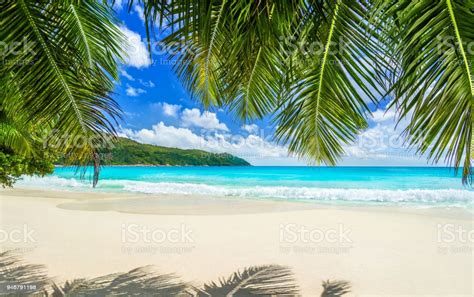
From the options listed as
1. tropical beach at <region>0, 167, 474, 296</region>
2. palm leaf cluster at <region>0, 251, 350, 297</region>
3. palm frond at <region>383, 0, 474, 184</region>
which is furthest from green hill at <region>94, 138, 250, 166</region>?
palm frond at <region>383, 0, 474, 184</region>

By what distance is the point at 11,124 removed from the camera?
3.21 metres

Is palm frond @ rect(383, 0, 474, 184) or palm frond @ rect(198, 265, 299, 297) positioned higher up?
palm frond @ rect(383, 0, 474, 184)

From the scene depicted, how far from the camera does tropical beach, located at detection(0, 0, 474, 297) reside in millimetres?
1342

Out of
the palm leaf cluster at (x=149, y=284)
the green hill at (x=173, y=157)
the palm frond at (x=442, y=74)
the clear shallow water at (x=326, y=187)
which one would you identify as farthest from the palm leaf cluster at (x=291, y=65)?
the green hill at (x=173, y=157)

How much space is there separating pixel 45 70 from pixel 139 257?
3847 mm

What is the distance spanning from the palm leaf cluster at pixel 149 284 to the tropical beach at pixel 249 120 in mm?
25

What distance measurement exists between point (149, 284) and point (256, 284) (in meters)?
1.27

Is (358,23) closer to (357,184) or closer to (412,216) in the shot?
(412,216)

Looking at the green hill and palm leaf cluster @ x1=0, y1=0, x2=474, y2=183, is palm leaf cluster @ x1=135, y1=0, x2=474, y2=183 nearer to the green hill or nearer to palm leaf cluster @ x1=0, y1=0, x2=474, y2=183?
palm leaf cluster @ x1=0, y1=0, x2=474, y2=183

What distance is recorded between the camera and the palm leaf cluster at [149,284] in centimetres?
359

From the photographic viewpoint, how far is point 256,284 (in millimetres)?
3938

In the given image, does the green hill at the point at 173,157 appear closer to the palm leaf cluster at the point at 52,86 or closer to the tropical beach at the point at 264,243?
the tropical beach at the point at 264,243

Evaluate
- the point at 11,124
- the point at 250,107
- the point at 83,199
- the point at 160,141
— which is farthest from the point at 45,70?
the point at 160,141

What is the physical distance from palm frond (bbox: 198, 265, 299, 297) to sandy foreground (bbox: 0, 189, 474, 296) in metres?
0.15
